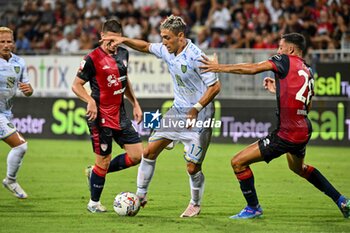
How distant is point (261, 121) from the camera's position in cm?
1980

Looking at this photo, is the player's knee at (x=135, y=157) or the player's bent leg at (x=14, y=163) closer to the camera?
the player's knee at (x=135, y=157)

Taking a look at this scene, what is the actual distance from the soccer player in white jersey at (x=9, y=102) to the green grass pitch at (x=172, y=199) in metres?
0.32

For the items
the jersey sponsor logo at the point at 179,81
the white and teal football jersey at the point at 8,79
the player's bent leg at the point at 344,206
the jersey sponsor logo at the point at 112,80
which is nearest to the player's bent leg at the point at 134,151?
the jersey sponsor logo at the point at 112,80

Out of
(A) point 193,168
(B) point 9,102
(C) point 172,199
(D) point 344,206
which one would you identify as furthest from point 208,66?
(B) point 9,102

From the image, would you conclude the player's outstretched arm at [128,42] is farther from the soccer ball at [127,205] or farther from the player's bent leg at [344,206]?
the player's bent leg at [344,206]

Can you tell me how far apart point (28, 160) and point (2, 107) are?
18.5ft

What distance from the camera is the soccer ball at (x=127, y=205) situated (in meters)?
9.41

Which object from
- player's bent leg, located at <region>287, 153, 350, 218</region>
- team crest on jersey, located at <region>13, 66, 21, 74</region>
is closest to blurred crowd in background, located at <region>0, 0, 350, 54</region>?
team crest on jersey, located at <region>13, 66, 21, 74</region>

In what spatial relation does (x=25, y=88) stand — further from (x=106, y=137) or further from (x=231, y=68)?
(x=231, y=68)

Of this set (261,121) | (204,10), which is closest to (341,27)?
(261,121)

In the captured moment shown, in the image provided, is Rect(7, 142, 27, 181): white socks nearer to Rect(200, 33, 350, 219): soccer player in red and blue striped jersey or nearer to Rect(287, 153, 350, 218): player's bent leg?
Rect(200, 33, 350, 219): soccer player in red and blue striped jersey

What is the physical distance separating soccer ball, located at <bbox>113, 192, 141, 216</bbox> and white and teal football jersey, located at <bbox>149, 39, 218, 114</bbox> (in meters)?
1.27

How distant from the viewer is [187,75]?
945cm

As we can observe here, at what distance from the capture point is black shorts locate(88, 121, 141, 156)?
995 centimetres
